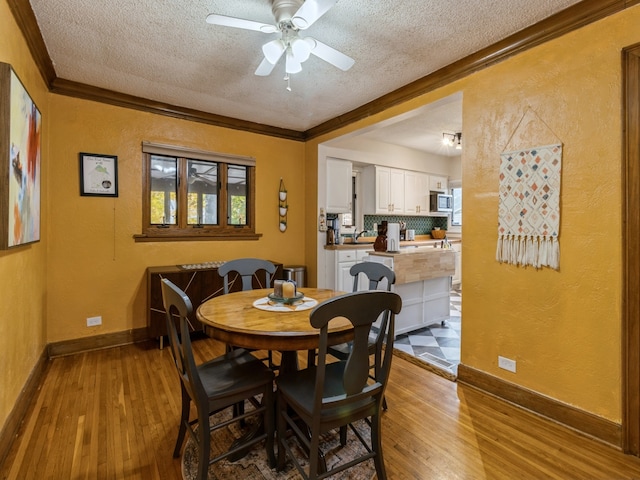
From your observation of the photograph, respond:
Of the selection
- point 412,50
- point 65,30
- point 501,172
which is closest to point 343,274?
point 501,172

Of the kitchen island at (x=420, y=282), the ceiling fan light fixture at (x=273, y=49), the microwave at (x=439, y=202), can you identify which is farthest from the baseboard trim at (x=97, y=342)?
the microwave at (x=439, y=202)

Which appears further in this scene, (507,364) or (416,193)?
(416,193)

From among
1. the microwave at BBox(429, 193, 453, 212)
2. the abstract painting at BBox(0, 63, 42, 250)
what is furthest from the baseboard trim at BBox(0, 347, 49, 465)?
the microwave at BBox(429, 193, 453, 212)

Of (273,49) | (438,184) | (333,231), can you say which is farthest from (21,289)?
(438,184)

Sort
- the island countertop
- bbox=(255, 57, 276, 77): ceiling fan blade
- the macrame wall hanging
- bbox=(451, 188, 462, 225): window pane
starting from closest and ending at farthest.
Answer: the macrame wall hanging < bbox=(255, 57, 276, 77): ceiling fan blade < the island countertop < bbox=(451, 188, 462, 225): window pane

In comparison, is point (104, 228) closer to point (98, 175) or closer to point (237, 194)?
point (98, 175)

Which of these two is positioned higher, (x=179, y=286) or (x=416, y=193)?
(x=416, y=193)

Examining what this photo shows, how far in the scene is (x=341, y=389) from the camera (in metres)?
1.59

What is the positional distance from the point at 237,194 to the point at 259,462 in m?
3.17

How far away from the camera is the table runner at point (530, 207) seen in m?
2.13

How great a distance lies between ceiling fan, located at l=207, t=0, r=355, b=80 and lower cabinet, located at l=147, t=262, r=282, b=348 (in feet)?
7.03

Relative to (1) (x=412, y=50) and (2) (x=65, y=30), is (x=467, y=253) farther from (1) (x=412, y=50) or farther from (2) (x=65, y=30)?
(2) (x=65, y=30)

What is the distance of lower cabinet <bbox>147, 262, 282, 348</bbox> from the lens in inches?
128

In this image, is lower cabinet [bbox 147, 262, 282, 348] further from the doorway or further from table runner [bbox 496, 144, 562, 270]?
the doorway
